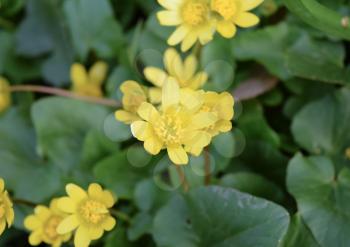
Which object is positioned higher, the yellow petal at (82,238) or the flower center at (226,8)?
the flower center at (226,8)

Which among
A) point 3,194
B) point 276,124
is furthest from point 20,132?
point 276,124

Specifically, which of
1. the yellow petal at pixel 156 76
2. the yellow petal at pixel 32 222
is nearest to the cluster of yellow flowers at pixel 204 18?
the yellow petal at pixel 156 76

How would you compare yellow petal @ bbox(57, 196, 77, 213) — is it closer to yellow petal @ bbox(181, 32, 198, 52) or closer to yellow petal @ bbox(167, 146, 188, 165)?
yellow petal @ bbox(167, 146, 188, 165)

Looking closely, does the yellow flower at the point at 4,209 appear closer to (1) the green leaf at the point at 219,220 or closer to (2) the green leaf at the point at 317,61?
(1) the green leaf at the point at 219,220

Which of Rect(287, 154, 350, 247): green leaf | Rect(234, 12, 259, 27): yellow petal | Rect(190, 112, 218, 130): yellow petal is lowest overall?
Rect(287, 154, 350, 247): green leaf

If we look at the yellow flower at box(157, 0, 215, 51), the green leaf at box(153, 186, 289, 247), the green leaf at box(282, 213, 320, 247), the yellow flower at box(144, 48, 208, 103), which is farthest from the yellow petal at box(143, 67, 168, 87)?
the green leaf at box(282, 213, 320, 247)

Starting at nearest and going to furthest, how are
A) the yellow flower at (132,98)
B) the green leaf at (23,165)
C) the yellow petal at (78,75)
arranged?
the yellow flower at (132,98) < the green leaf at (23,165) < the yellow petal at (78,75)
